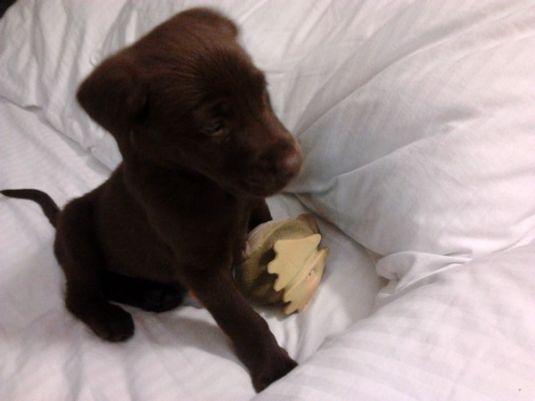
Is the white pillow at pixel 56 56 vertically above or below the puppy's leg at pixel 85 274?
above

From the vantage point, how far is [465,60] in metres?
1.00

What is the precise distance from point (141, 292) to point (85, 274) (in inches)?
5.4

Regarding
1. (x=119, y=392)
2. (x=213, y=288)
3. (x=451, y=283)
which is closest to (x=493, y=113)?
(x=451, y=283)

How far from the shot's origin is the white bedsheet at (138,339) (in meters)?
1.03

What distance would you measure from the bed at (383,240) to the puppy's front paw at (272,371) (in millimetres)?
30

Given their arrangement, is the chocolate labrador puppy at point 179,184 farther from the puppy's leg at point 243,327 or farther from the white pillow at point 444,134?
the white pillow at point 444,134

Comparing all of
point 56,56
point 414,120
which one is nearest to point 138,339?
point 414,120

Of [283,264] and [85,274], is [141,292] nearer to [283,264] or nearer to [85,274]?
[85,274]

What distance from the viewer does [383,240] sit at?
3.54ft

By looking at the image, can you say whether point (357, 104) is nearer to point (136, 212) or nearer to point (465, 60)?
point (465, 60)

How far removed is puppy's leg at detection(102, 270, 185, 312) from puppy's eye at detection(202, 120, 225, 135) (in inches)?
20.3

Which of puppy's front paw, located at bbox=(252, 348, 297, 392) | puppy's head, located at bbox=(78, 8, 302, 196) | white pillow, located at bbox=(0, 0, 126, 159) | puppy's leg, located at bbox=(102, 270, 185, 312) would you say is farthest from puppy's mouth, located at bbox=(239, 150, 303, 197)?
white pillow, located at bbox=(0, 0, 126, 159)

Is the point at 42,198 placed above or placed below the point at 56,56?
below

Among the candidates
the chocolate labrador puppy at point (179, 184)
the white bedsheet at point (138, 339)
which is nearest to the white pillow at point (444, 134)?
the white bedsheet at point (138, 339)
